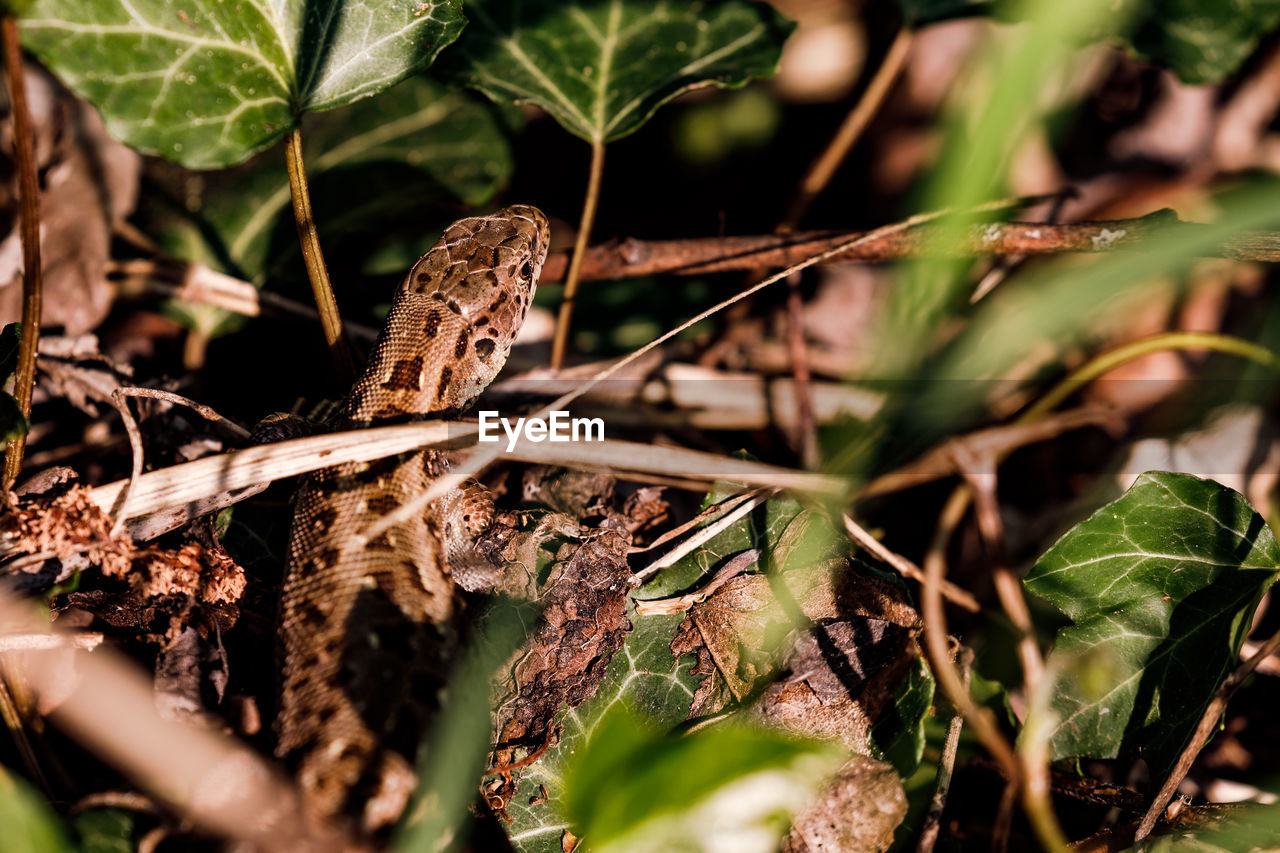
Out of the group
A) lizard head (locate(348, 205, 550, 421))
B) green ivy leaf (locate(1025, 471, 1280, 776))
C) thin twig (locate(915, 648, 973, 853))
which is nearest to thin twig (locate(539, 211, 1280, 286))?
lizard head (locate(348, 205, 550, 421))

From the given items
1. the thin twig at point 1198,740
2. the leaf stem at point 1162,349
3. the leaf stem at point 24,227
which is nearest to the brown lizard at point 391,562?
the leaf stem at point 24,227

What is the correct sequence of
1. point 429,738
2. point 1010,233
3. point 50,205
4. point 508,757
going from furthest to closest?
1. point 50,205
2. point 1010,233
3. point 508,757
4. point 429,738

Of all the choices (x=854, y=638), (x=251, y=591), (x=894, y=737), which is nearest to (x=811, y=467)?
(x=854, y=638)

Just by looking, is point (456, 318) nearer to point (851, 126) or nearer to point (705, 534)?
point (705, 534)

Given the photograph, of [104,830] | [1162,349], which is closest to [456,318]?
[104,830]

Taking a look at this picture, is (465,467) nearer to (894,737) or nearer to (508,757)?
(508,757)
